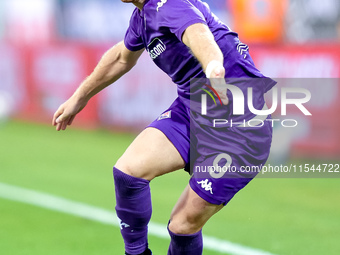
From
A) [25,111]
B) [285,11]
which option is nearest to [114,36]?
[25,111]

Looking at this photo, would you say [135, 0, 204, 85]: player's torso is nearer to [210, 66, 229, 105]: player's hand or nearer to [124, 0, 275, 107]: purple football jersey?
[124, 0, 275, 107]: purple football jersey

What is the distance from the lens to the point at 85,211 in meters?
6.91

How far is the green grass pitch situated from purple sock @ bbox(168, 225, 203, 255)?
104 cm

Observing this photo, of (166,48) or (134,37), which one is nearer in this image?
(166,48)

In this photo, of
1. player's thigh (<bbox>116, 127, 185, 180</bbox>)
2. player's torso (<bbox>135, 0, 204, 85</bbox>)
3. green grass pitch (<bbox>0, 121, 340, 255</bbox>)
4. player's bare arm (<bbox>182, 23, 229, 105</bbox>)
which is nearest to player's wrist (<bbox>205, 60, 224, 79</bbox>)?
player's bare arm (<bbox>182, 23, 229, 105</bbox>)

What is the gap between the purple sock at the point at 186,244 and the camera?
4328 millimetres

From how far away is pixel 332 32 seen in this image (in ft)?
41.9

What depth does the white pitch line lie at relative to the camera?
5.56 metres

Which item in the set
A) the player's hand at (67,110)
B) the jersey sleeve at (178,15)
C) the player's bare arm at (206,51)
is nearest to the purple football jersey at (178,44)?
the jersey sleeve at (178,15)

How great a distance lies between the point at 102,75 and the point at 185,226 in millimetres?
1335

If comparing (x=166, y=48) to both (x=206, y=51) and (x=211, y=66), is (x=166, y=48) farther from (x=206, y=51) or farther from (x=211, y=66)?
(x=211, y=66)

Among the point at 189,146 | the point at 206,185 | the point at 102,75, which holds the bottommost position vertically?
the point at 206,185

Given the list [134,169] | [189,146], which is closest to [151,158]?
[134,169]

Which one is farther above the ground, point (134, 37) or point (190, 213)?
point (134, 37)
